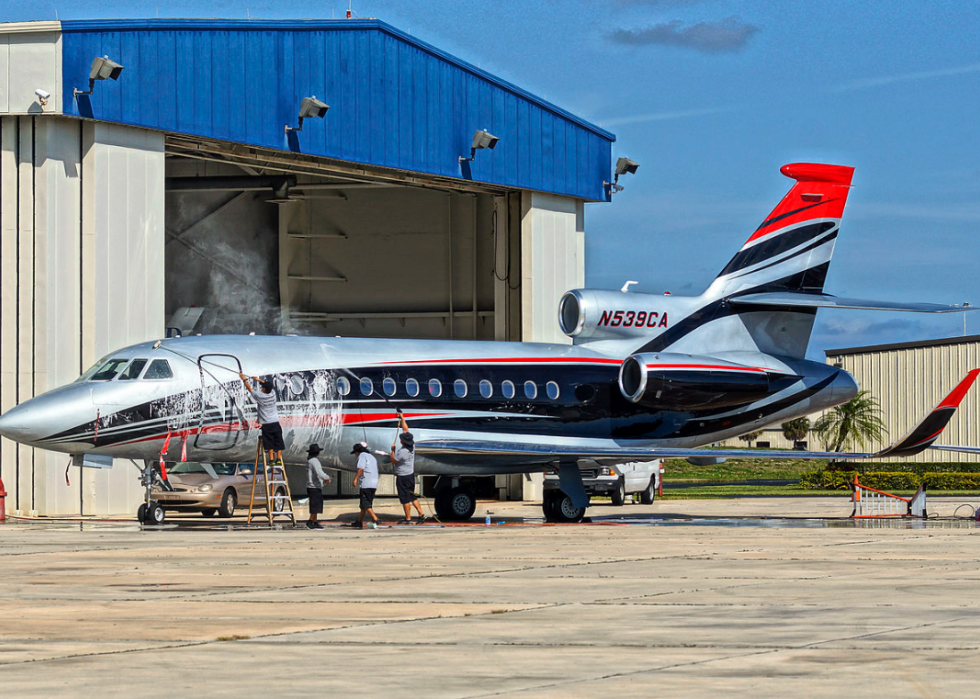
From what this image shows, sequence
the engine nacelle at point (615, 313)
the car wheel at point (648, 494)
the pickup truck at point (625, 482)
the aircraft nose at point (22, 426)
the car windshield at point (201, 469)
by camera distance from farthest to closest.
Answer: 1. the car wheel at point (648, 494)
2. the pickup truck at point (625, 482)
3. the car windshield at point (201, 469)
4. the engine nacelle at point (615, 313)
5. the aircraft nose at point (22, 426)

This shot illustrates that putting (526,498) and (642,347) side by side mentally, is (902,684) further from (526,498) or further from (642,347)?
(526,498)

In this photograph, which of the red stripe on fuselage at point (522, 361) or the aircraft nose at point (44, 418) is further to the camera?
the red stripe on fuselage at point (522, 361)

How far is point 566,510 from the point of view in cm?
2702

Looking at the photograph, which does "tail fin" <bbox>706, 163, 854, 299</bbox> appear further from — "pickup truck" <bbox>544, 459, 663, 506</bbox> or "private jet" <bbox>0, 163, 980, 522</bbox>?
"pickup truck" <bbox>544, 459, 663, 506</bbox>

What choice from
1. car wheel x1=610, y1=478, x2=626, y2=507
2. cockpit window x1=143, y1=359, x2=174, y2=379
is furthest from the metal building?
cockpit window x1=143, y1=359, x2=174, y2=379

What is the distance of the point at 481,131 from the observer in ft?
115

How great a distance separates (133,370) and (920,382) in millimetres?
53052

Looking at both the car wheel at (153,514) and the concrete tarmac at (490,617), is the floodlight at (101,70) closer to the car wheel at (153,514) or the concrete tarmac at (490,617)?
the car wheel at (153,514)

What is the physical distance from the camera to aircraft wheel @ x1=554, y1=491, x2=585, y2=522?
26938 mm

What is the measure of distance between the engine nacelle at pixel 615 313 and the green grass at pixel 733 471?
36.3m

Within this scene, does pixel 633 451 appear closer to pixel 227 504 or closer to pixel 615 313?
pixel 615 313

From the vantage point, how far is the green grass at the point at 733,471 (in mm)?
69375

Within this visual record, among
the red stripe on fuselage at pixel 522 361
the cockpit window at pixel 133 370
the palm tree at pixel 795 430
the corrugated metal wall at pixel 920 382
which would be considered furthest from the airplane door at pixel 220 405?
the palm tree at pixel 795 430

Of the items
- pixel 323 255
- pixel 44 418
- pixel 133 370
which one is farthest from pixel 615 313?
pixel 323 255
